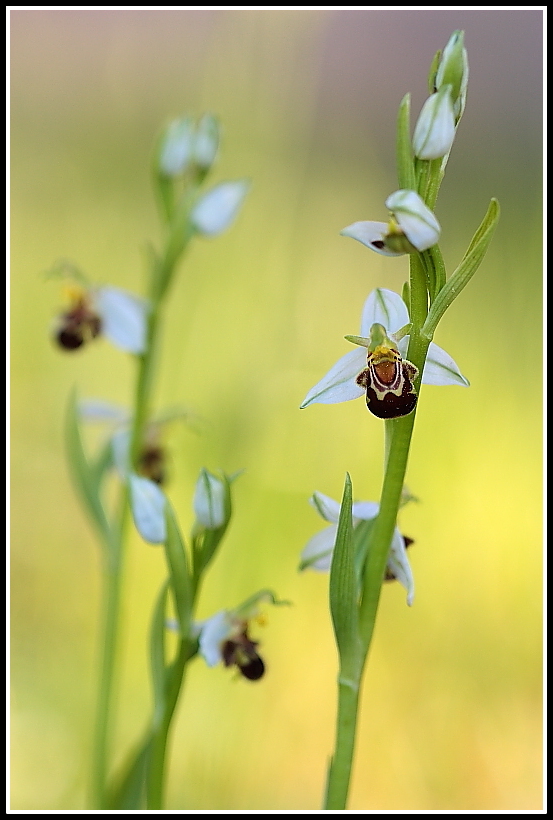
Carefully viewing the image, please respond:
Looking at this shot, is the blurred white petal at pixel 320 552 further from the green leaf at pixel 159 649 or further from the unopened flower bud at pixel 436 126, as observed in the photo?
the unopened flower bud at pixel 436 126

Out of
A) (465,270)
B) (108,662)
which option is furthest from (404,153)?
(108,662)

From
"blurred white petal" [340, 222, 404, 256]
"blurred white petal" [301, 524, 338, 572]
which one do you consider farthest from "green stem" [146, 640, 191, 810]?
"blurred white petal" [340, 222, 404, 256]

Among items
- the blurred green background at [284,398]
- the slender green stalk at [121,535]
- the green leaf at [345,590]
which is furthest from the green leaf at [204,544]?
the blurred green background at [284,398]

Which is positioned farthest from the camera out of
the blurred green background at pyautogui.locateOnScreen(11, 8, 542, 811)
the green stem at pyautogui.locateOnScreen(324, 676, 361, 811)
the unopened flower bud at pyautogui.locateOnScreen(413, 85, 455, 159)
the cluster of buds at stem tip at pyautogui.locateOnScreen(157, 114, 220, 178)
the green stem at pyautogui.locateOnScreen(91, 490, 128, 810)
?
the blurred green background at pyautogui.locateOnScreen(11, 8, 542, 811)

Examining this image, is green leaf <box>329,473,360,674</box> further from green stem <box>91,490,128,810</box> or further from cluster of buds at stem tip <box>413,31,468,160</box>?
green stem <box>91,490,128,810</box>

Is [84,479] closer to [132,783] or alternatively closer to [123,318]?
[123,318]
